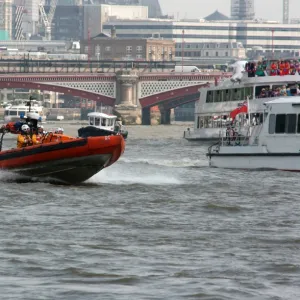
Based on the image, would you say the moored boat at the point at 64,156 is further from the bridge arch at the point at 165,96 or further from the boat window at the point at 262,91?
the bridge arch at the point at 165,96

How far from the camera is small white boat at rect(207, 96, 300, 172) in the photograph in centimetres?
5197

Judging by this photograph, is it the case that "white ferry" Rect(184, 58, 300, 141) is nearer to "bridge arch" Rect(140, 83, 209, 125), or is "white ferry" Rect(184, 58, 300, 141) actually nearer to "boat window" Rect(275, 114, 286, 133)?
"boat window" Rect(275, 114, 286, 133)

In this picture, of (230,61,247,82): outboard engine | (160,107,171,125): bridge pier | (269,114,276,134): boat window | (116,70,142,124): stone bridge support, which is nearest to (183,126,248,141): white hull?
→ (230,61,247,82): outboard engine

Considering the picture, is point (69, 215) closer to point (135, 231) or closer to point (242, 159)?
point (135, 231)

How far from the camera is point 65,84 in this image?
16662cm

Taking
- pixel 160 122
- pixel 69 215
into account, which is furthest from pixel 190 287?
pixel 160 122

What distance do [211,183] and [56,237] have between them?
1730 centimetres

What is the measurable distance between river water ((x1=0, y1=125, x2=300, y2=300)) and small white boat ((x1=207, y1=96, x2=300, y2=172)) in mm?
2699

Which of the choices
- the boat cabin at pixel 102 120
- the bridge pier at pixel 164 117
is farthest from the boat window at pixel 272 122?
the bridge pier at pixel 164 117

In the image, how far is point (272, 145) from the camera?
52.3 metres

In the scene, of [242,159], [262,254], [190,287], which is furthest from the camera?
[242,159]

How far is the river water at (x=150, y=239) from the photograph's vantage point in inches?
1043

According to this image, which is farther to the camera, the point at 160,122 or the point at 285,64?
the point at 160,122

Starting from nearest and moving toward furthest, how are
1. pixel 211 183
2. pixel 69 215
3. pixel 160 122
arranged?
pixel 69 215 < pixel 211 183 < pixel 160 122
